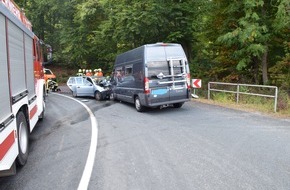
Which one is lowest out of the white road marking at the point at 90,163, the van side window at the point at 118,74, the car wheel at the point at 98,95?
the white road marking at the point at 90,163

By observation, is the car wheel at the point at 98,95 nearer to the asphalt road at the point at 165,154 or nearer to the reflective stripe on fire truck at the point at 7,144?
the asphalt road at the point at 165,154

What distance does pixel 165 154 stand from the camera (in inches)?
252

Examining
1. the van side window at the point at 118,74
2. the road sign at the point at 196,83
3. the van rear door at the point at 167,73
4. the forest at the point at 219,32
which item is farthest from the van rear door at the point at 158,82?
the forest at the point at 219,32

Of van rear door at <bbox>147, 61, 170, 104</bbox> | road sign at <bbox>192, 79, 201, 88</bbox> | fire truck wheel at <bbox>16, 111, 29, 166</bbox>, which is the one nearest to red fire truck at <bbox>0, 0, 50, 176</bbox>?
fire truck wheel at <bbox>16, 111, 29, 166</bbox>

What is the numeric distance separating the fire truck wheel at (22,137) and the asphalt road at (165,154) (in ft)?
0.52

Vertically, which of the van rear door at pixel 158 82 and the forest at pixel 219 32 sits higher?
the forest at pixel 219 32

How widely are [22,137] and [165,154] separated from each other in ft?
9.13

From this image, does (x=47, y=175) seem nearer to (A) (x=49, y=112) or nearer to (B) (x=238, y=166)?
(B) (x=238, y=166)

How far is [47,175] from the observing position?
17.5 feet

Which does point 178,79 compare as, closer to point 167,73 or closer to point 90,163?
point 167,73

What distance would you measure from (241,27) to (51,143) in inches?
483

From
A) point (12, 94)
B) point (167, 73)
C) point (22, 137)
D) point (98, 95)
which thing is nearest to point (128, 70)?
point (167, 73)

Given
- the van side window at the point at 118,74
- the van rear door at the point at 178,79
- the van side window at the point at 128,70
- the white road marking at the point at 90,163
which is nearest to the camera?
the white road marking at the point at 90,163

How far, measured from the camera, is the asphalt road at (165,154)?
4.94m
